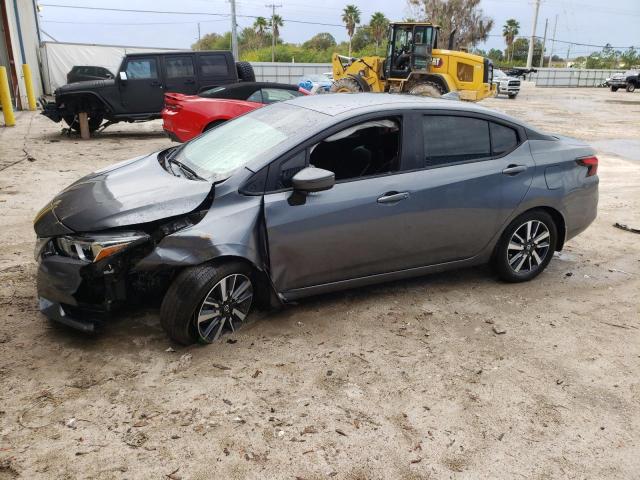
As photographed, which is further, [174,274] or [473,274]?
[473,274]

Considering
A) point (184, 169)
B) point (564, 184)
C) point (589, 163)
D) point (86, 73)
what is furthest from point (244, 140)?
point (86, 73)

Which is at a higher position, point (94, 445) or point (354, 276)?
point (354, 276)

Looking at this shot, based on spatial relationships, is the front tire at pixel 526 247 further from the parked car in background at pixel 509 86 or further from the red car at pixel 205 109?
the parked car in background at pixel 509 86

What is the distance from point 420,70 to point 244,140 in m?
15.3

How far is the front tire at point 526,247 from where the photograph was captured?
457cm

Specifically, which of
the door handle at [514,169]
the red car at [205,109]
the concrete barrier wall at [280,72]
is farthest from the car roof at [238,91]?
the concrete barrier wall at [280,72]

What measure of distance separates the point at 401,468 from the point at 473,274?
2.68 meters

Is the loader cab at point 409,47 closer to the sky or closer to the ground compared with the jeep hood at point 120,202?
closer to the sky

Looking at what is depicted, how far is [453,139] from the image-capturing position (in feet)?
14.0

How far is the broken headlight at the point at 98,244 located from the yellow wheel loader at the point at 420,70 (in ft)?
51.3

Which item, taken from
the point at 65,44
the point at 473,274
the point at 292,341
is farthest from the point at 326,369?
the point at 65,44

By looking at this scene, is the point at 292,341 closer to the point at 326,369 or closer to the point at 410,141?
the point at 326,369

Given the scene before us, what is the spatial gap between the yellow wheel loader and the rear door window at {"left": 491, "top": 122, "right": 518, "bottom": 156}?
537 inches

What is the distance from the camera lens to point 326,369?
3.41 meters
